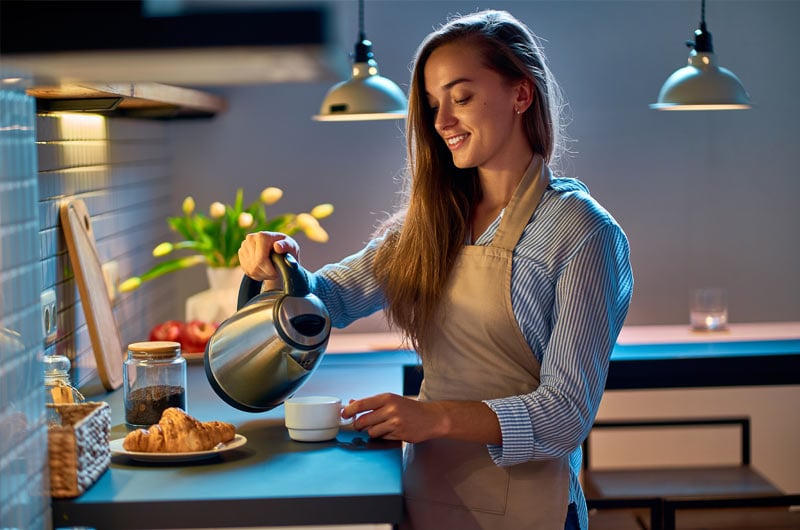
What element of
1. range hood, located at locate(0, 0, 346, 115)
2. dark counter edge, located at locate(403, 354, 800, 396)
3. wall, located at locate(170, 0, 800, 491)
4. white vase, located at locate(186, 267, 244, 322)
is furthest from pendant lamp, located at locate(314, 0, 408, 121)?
range hood, located at locate(0, 0, 346, 115)

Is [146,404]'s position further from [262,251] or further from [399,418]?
[399,418]

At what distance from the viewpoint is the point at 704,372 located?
2.74 m

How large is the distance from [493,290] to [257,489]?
1.62 feet

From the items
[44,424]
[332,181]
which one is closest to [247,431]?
[44,424]

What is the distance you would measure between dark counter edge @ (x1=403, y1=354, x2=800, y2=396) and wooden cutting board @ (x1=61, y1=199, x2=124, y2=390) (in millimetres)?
885

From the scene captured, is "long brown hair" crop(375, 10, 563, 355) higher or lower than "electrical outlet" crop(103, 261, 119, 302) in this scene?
higher

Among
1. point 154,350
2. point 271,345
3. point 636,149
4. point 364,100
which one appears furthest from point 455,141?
point 636,149

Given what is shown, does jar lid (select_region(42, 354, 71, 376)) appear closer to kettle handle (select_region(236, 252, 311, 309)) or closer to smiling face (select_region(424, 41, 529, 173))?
kettle handle (select_region(236, 252, 311, 309))

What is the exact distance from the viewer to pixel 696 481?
103 inches

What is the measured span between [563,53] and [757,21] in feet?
2.11

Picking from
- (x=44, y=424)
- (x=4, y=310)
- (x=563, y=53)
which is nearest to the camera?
(x=4, y=310)

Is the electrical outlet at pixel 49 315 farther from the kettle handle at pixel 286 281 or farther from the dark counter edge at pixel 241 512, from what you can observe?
the dark counter edge at pixel 241 512

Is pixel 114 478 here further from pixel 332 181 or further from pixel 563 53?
pixel 563 53

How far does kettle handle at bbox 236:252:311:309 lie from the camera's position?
1.45 metres
